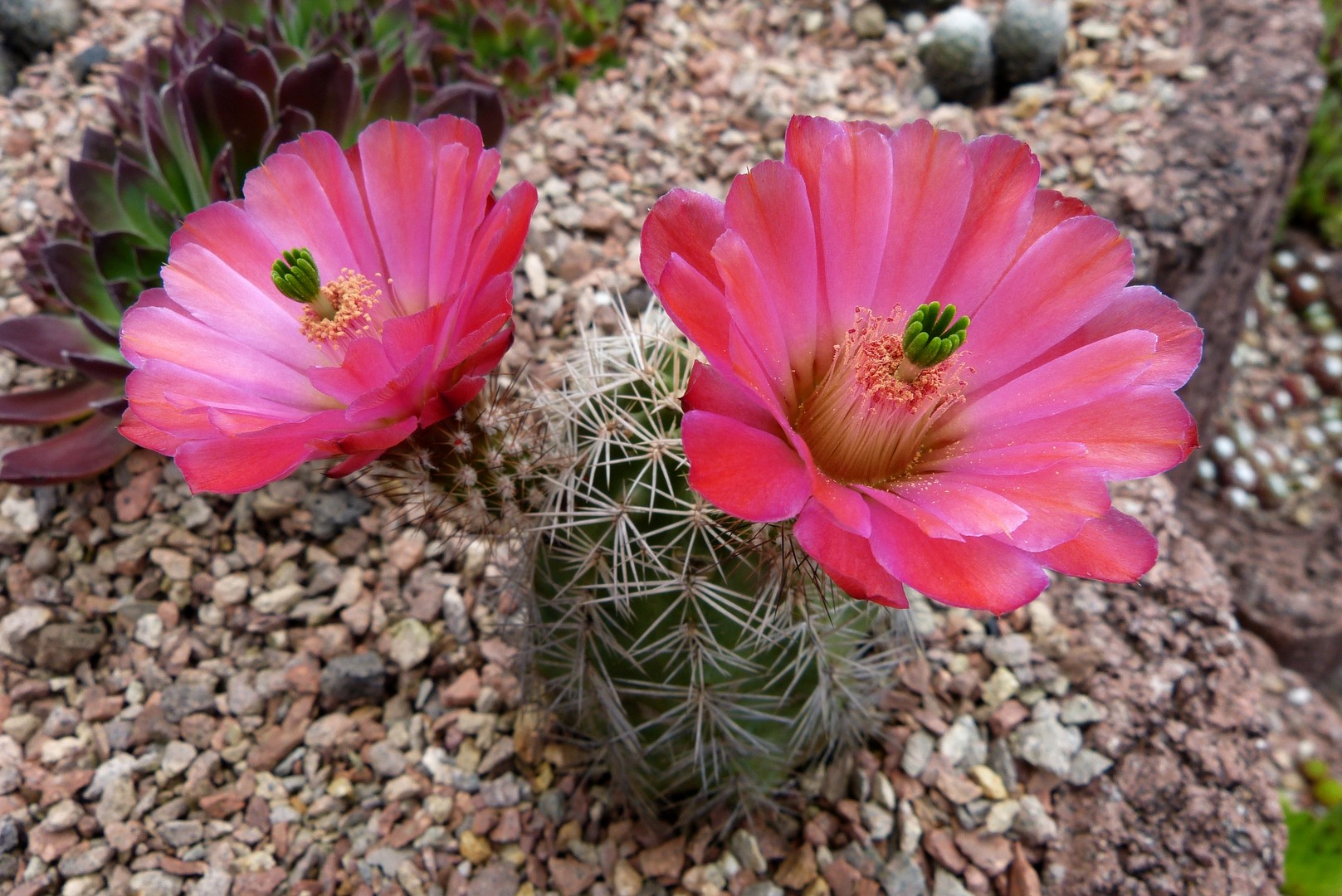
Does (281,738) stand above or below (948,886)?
above

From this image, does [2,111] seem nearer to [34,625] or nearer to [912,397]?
[34,625]

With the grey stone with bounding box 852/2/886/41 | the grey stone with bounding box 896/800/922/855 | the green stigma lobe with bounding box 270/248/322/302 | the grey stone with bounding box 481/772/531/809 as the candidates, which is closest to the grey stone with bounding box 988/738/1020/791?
the grey stone with bounding box 896/800/922/855

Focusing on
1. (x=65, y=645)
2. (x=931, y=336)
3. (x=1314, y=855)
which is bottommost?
(x=1314, y=855)

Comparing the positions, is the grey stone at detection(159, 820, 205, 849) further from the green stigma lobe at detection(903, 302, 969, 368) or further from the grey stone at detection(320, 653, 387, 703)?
the green stigma lobe at detection(903, 302, 969, 368)

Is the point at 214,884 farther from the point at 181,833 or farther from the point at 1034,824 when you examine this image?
the point at 1034,824

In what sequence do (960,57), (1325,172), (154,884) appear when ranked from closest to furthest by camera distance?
(154,884) → (960,57) → (1325,172)

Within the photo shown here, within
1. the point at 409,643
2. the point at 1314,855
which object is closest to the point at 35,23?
the point at 409,643

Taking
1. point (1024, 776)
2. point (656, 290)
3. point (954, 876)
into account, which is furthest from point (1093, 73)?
point (656, 290)
